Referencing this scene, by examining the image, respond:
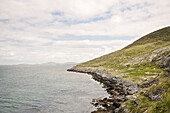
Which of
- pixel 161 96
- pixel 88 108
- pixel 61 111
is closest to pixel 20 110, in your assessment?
pixel 61 111

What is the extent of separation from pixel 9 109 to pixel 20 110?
14.6ft

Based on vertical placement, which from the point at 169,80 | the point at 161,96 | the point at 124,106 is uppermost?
the point at 169,80

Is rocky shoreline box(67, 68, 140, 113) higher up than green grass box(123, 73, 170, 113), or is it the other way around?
green grass box(123, 73, 170, 113)

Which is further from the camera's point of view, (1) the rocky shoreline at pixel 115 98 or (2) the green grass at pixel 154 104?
(1) the rocky shoreline at pixel 115 98

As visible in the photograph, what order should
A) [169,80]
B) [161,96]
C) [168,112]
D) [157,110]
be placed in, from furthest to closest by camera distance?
[169,80], [161,96], [157,110], [168,112]

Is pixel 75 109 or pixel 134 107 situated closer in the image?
pixel 134 107

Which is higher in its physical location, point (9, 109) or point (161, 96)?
point (161, 96)

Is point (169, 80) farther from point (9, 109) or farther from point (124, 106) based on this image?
point (9, 109)

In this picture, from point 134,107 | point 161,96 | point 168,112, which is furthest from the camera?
point 134,107

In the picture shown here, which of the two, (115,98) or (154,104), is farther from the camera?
(115,98)

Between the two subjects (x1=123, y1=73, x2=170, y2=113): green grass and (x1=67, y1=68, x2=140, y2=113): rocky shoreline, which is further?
(x1=67, y1=68, x2=140, y2=113): rocky shoreline

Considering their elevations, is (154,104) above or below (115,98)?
above

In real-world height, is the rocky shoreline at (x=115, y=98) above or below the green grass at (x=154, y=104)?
below

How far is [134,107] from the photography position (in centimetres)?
2602
